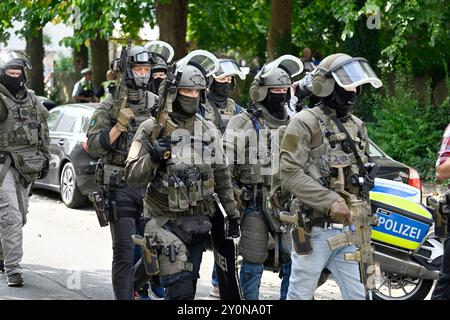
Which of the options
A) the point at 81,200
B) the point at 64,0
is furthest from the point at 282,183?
the point at 64,0

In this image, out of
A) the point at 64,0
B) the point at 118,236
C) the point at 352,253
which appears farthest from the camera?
the point at 64,0

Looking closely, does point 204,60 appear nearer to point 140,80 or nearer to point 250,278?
point 140,80

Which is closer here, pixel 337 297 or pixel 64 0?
pixel 337 297

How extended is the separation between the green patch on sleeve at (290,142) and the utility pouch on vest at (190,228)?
85 cm

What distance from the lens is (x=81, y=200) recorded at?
43.7 feet

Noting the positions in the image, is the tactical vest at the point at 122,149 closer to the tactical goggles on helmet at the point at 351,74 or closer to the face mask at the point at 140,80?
the face mask at the point at 140,80

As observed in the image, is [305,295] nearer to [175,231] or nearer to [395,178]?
[175,231]

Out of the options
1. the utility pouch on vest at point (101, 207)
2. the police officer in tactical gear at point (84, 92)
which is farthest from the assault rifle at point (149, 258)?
the police officer in tactical gear at point (84, 92)

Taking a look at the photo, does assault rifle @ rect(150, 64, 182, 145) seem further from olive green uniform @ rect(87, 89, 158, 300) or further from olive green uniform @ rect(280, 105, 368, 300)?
olive green uniform @ rect(87, 89, 158, 300)

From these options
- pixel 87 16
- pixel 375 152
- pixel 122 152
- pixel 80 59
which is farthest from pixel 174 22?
pixel 122 152

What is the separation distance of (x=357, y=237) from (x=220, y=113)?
2909 mm

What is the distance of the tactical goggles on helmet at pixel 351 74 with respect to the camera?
5.84 meters

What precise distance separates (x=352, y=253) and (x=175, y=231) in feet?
4.06

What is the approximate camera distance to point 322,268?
579 centimetres
